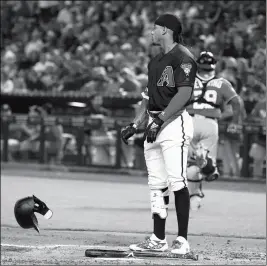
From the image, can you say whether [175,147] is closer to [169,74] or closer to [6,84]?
[169,74]

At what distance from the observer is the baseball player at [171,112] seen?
6930mm

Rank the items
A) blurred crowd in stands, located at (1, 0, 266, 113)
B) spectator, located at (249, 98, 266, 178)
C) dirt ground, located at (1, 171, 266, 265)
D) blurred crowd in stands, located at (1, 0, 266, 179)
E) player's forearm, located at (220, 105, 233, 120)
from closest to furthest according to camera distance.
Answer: dirt ground, located at (1, 171, 266, 265)
player's forearm, located at (220, 105, 233, 120)
spectator, located at (249, 98, 266, 178)
blurred crowd in stands, located at (1, 0, 266, 179)
blurred crowd in stands, located at (1, 0, 266, 113)

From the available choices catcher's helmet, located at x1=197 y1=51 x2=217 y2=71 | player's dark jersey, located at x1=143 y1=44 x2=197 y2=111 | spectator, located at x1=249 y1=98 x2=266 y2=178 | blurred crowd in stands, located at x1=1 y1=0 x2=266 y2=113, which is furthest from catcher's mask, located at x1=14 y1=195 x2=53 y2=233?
blurred crowd in stands, located at x1=1 y1=0 x2=266 y2=113

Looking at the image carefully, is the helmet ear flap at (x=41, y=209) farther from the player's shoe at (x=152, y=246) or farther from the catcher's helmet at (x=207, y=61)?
the catcher's helmet at (x=207, y=61)

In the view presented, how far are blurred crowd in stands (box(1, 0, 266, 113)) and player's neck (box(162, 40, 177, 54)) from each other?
9.26 m

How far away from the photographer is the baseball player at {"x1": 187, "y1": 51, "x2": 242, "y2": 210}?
11.2 m

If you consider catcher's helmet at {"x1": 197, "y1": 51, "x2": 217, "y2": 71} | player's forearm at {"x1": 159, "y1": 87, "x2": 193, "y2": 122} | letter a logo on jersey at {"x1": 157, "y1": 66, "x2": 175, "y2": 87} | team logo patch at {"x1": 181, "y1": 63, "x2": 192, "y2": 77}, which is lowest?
player's forearm at {"x1": 159, "y1": 87, "x2": 193, "y2": 122}

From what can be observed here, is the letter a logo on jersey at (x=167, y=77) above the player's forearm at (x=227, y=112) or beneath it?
above

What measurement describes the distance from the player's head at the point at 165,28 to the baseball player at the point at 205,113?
4.16 m

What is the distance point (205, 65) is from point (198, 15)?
9.32 metres

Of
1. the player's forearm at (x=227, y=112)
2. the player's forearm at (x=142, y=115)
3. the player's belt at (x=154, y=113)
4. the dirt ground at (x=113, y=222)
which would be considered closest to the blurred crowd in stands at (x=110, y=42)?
the player's forearm at (x=227, y=112)

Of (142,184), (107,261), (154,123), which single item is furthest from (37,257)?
(142,184)

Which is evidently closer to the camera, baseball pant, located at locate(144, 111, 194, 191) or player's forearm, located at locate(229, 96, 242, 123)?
baseball pant, located at locate(144, 111, 194, 191)

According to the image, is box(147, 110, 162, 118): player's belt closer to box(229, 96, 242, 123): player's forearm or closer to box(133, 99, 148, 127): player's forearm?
box(133, 99, 148, 127): player's forearm
